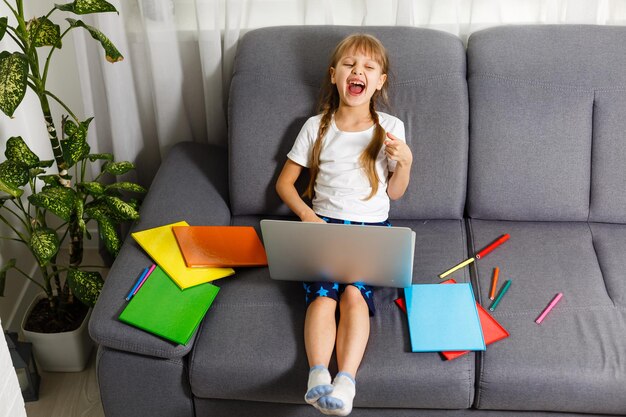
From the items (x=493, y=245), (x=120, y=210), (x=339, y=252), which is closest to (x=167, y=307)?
(x=120, y=210)

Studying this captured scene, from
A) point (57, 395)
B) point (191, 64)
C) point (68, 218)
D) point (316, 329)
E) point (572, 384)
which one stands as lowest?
point (57, 395)

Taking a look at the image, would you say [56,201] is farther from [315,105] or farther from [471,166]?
[471,166]

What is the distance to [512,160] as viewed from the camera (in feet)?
7.05

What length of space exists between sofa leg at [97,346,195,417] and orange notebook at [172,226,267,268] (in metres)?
0.30

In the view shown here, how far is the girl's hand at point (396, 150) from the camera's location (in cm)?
195

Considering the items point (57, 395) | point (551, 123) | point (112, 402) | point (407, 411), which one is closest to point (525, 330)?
point (407, 411)

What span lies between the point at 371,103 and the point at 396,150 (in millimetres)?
258

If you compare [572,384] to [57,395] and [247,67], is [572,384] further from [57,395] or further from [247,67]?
[57,395]

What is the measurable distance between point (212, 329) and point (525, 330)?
31.7 inches

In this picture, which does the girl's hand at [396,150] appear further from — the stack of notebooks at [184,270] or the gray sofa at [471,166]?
the stack of notebooks at [184,270]

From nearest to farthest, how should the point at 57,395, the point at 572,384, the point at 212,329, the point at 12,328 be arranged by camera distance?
the point at 572,384 < the point at 212,329 < the point at 57,395 < the point at 12,328

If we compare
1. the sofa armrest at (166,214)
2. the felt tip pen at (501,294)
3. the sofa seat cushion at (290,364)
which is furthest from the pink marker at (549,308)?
the sofa armrest at (166,214)

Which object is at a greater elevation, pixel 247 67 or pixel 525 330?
pixel 247 67

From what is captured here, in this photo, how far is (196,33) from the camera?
2.37 metres
